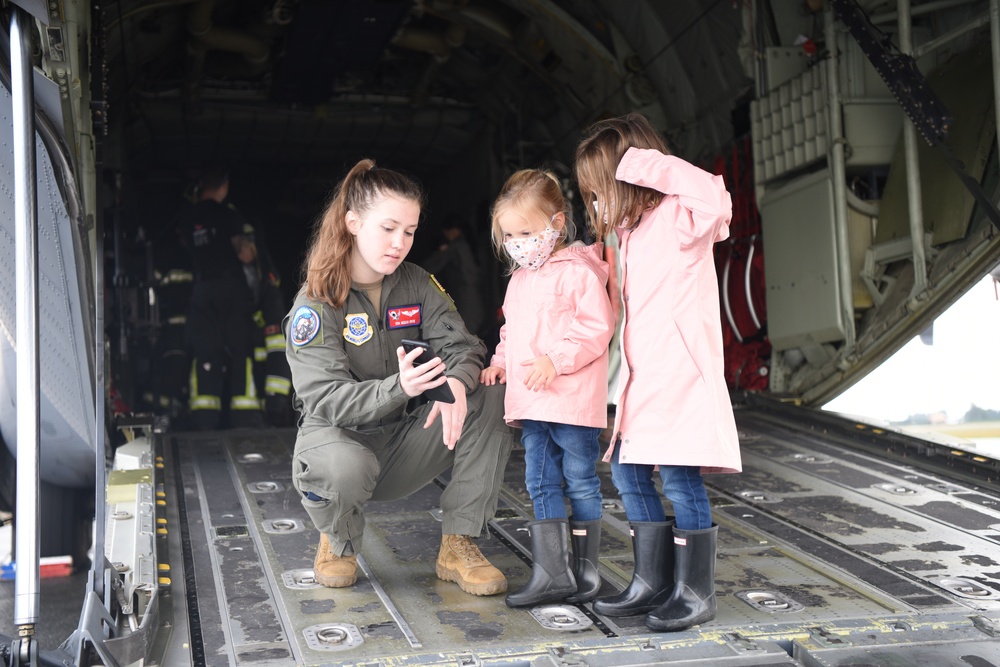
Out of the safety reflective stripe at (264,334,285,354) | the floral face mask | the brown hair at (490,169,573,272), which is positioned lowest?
the safety reflective stripe at (264,334,285,354)

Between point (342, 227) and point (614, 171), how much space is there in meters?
0.87

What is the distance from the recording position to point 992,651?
245 centimetres

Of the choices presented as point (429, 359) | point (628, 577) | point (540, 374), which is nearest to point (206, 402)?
point (628, 577)

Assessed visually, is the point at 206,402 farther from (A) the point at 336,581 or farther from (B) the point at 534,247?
(B) the point at 534,247

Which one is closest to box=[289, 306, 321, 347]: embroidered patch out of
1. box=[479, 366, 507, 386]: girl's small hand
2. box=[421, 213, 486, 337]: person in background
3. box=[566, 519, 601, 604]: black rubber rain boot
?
box=[479, 366, 507, 386]: girl's small hand

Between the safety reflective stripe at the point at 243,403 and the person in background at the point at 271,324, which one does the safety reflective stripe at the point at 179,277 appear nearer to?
the person in background at the point at 271,324

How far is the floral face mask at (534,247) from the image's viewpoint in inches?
113

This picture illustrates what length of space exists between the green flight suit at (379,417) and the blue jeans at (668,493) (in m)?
0.42

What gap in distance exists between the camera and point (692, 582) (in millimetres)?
2631

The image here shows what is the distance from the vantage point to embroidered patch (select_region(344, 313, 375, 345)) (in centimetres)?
305

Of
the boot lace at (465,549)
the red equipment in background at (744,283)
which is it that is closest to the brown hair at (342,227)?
the boot lace at (465,549)

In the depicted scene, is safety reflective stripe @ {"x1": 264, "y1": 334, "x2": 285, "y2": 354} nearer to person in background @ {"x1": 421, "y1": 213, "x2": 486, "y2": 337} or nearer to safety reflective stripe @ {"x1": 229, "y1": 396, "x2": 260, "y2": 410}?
safety reflective stripe @ {"x1": 229, "y1": 396, "x2": 260, "y2": 410}

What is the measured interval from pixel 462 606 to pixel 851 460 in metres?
2.67

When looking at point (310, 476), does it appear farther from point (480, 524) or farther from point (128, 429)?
point (128, 429)
